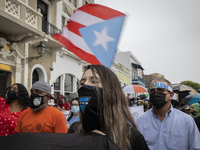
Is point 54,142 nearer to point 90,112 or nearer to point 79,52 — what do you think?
point 90,112

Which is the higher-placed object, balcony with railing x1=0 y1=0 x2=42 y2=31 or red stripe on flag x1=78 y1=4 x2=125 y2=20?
balcony with railing x1=0 y1=0 x2=42 y2=31

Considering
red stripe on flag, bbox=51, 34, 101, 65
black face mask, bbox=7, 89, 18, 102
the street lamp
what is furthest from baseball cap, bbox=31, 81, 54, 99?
the street lamp

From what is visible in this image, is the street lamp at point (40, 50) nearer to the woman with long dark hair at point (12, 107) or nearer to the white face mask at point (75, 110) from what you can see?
the white face mask at point (75, 110)

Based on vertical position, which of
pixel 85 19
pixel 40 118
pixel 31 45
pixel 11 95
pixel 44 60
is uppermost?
pixel 31 45

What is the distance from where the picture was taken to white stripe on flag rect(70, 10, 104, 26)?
4.39m

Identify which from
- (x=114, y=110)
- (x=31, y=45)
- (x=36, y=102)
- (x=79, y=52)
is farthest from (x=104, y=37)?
(x=31, y=45)

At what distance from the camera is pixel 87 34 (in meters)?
4.13

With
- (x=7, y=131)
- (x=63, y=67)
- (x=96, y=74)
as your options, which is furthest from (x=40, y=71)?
(x=96, y=74)

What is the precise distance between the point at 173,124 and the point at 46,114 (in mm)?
1802

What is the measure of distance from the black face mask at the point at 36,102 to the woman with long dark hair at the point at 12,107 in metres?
0.58

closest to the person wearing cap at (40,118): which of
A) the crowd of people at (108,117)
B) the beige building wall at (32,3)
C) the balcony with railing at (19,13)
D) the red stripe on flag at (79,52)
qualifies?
the crowd of people at (108,117)

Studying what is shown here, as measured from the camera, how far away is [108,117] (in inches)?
53.9

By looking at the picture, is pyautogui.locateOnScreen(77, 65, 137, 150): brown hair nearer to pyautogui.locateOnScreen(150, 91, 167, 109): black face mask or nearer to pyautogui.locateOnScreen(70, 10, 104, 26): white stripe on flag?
pyautogui.locateOnScreen(150, 91, 167, 109): black face mask

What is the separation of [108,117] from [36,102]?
6.00 ft
